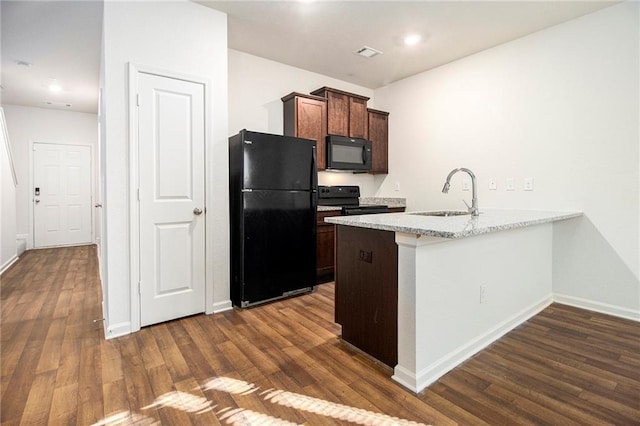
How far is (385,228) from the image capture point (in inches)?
67.6

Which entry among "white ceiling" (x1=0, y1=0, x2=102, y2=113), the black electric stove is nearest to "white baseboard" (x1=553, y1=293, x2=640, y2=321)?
the black electric stove

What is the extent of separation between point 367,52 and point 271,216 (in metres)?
2.15

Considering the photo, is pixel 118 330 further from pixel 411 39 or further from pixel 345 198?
pixel 411 39

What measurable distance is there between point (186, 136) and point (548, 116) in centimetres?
334

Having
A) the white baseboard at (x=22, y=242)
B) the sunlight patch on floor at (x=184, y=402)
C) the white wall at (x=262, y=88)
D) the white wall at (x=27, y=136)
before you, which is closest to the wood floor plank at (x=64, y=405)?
the sunlight patch on floor at (x=184, y=402)

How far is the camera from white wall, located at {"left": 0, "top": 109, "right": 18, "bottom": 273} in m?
4.45

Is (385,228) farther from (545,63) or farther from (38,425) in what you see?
(545,63)

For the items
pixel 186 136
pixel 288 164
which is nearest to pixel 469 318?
pixel 288 164

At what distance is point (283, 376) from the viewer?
1.82 meters

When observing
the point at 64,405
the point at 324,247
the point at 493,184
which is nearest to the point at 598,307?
the point at 493,184

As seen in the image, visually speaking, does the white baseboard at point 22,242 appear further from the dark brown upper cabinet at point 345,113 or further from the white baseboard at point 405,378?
the white baseboard at point 405,378

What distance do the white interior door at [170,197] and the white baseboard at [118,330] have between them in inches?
4.1

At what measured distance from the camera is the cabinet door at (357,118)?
13.9ft

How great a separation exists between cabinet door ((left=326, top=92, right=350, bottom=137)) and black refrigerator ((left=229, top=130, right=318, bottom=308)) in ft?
2.83
